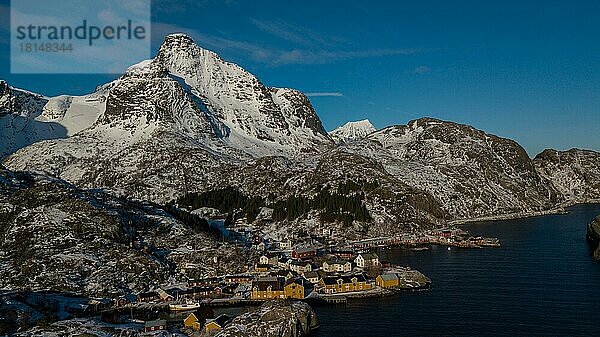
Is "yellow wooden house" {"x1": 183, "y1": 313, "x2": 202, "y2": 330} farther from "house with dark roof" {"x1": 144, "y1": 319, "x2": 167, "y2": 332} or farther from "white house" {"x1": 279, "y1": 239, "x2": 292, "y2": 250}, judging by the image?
"white house" {"x1": 279, "y1": 239, "x2": 292, "y2": 250}

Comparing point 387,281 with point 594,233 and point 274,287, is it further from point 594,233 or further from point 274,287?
point 594,233

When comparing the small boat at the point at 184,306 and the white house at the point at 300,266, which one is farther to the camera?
the white house at the point at 300,266

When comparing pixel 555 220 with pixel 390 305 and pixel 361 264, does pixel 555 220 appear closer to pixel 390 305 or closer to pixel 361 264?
pixel 361 264

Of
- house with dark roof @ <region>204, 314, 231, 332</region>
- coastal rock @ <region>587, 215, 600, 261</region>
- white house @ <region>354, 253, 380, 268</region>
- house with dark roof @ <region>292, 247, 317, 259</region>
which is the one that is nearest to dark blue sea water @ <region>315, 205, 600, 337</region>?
coastal rock @ <region>587, 215, 600, 261</region>

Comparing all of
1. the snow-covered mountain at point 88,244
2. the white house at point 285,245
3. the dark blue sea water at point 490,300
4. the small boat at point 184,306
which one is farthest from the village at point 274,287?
the white house at point 285,245

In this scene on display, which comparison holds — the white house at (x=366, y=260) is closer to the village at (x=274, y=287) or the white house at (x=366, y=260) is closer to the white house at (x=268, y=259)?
the village at (x=274, y=287)

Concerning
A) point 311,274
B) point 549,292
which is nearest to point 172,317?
point 311,274
